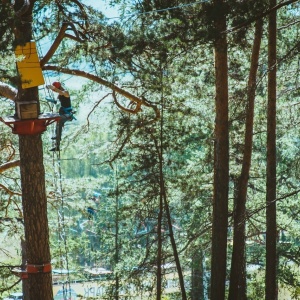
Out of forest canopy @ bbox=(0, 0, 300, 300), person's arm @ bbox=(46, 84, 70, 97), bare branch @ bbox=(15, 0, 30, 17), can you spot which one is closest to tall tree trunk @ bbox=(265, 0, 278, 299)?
forest canopy @ bbox=(0, 0, 300, 300)

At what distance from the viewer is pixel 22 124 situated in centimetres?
739

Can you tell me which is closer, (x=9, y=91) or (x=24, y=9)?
(x=24, y=9)

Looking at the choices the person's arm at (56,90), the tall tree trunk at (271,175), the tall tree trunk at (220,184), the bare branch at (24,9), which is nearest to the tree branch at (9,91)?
the person's arm at (56,90)

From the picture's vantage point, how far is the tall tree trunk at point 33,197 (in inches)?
299

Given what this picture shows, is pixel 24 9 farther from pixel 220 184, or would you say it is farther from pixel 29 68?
pixel 220 184

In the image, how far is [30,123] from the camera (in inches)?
290

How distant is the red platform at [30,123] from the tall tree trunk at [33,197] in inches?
5.4

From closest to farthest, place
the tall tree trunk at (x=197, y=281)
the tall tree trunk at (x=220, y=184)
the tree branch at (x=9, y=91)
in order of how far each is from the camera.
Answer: the tree branch at (x=9, y=91), the tall tree trunk at (x=220, y=184), the tall tree trunk at (x=197, y=281)

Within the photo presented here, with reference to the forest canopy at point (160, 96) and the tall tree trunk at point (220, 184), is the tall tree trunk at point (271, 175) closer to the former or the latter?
the forest canopy at point (160, 96)

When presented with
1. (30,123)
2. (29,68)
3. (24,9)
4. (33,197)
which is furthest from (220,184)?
(24,9)

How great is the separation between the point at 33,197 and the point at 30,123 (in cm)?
103

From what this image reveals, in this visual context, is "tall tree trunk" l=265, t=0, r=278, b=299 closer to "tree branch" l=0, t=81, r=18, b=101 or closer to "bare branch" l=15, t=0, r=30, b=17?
"tree branch" l=0, t=81, r=18, b=101

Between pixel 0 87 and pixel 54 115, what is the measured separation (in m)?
1.32

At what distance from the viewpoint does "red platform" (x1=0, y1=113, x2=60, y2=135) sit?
7301 millimetres
